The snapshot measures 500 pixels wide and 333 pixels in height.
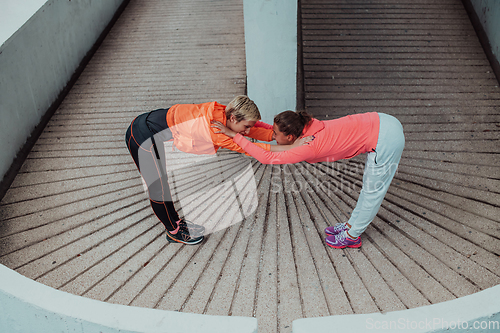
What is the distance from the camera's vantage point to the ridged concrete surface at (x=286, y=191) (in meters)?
2.46

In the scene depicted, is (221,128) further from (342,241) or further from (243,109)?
(342,241)

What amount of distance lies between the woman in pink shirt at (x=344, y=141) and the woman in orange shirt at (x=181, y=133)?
0.07 metres

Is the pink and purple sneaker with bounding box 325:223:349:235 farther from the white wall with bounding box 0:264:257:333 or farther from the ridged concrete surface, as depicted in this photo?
the white wall with bounding box 0:264:257:333

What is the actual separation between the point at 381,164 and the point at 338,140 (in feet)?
1.03

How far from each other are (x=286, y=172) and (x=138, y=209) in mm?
1415

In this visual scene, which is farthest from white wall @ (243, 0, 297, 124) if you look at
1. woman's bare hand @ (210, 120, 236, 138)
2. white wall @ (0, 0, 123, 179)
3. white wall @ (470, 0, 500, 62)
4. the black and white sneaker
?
white wall @ (470, 0, 500, 62)

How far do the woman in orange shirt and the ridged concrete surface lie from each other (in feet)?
1.93

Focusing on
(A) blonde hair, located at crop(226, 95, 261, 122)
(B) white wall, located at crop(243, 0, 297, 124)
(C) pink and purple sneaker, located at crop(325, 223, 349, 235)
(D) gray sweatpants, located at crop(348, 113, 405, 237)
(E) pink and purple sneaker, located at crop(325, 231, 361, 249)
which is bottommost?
(E) pink and purple sneaker, located at crop(325, 231, 361, 249)

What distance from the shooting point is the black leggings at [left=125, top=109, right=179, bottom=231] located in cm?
240

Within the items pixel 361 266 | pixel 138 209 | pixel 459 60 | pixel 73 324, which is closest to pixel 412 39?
pixel 459 60

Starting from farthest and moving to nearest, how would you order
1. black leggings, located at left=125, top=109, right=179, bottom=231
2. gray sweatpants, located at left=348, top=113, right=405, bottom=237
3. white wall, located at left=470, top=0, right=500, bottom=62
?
white wall, located at left=470, top=0, right=500, bottom=62, black leggings, located at left=125, top=109, right=179, bottom=231, gray sweatpants, located at left=348, top=113, right=405, bottom=237

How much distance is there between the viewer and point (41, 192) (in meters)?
3.35

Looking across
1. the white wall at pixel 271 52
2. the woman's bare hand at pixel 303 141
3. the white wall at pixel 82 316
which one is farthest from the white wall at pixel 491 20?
the white wall at pixel 82 316

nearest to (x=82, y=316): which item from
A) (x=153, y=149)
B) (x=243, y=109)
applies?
(x=153, y=149)
